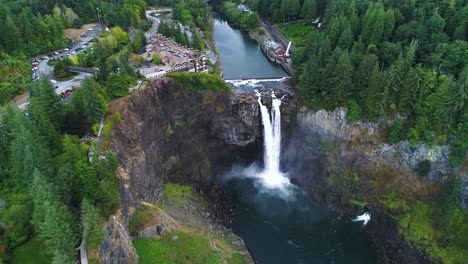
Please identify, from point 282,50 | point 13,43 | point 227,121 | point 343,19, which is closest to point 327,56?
point 343,19

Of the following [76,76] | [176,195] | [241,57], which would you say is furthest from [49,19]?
[176,195]

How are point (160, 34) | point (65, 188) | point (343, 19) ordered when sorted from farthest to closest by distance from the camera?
1. point (160, 34)
2. point (343, 19)
3. point (65, 188)

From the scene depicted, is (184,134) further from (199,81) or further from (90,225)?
(90,225)

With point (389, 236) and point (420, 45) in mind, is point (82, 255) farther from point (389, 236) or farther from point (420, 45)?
point (420, 45)

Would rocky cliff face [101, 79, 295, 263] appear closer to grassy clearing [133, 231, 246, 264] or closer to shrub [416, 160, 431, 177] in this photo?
grassy clearing [133, 231, 246, 264]

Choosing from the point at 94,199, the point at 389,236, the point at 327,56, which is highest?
the point at 327,56

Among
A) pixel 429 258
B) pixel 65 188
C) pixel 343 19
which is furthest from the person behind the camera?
pixel 343 19
